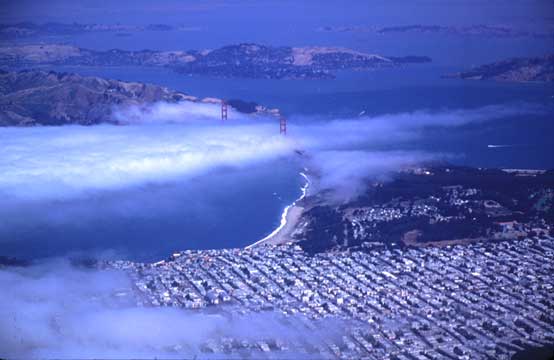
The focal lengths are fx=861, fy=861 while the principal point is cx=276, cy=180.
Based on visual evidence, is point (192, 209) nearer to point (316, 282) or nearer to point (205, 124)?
point (316, 282)

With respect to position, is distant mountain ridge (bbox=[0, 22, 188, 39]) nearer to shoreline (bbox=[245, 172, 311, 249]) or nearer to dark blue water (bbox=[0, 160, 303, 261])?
dark blue water (bbox=[0, 160, 303, 261])

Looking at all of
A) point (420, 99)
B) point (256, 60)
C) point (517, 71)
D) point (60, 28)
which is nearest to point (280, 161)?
point (420, 99)

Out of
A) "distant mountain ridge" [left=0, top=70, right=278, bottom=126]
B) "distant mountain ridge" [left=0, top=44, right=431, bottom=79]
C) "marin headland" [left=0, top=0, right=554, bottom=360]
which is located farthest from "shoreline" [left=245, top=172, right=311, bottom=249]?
"distant mountain ridge" [left=0, top=44, right=431, bottom=79]

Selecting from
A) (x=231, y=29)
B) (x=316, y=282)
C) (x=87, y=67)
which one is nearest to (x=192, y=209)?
(x=316, y=282)

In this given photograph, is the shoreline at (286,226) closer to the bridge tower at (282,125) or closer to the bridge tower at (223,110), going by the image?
the bridge tower at (282,125)

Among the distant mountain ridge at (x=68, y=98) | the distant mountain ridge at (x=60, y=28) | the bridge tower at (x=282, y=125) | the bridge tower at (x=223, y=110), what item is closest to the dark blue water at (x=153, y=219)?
the bridge tower at (x=282, y=125)

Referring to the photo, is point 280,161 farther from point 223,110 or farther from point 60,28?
point 60,28
